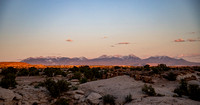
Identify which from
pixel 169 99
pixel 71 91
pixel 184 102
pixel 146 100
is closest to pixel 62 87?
pixel 71 91

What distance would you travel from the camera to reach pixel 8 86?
43.5 ft

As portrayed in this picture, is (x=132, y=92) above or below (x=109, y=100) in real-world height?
above

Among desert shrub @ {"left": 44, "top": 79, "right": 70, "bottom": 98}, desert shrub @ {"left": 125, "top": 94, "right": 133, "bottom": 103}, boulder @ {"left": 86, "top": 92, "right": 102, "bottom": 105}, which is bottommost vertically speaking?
boulder @ {"left": 86, "top": 92, "right": 102, "bottom": 105}

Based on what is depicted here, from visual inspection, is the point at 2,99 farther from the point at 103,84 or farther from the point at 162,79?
the point at 162,79

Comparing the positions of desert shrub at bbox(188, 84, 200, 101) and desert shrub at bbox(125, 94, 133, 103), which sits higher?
desert shrub at bbox(188, 84, 200, 101)

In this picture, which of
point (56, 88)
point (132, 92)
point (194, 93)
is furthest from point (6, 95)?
point (194, 93)

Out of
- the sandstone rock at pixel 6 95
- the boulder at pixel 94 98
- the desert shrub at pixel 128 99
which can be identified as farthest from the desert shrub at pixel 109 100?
the sandstone rock at pixel 6 95

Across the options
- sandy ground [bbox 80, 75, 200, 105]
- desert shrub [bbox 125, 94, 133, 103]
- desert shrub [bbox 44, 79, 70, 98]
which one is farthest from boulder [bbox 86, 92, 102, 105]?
desert shrub [bbox 44, 79, 70, 98]

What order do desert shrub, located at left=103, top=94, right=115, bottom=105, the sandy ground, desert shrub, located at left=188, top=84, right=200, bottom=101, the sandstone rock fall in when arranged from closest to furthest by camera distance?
the sandy ground, the sandstone rock, desert shrub, located at left=188, top=84, right=200, bottom=101, desert shrub, located at left=103, top=94, right=115, bottom=105

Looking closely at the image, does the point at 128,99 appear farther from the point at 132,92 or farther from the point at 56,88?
the point at 56,88

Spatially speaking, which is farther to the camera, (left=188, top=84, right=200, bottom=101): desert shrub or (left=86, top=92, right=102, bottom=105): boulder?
(left=86, top=92, right=102, bottom=105): boulder

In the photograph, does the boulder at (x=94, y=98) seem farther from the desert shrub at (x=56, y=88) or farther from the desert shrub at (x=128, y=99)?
the desert shrub at (x=56, y=88)

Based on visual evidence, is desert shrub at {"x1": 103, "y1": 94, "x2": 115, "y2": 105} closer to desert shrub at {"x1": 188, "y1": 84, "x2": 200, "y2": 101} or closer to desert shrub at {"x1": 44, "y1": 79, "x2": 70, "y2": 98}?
desert shrub at {"x1": 44, "y1": 79, "x2": 70, "y2": 98}

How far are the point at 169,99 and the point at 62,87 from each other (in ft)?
27.9
